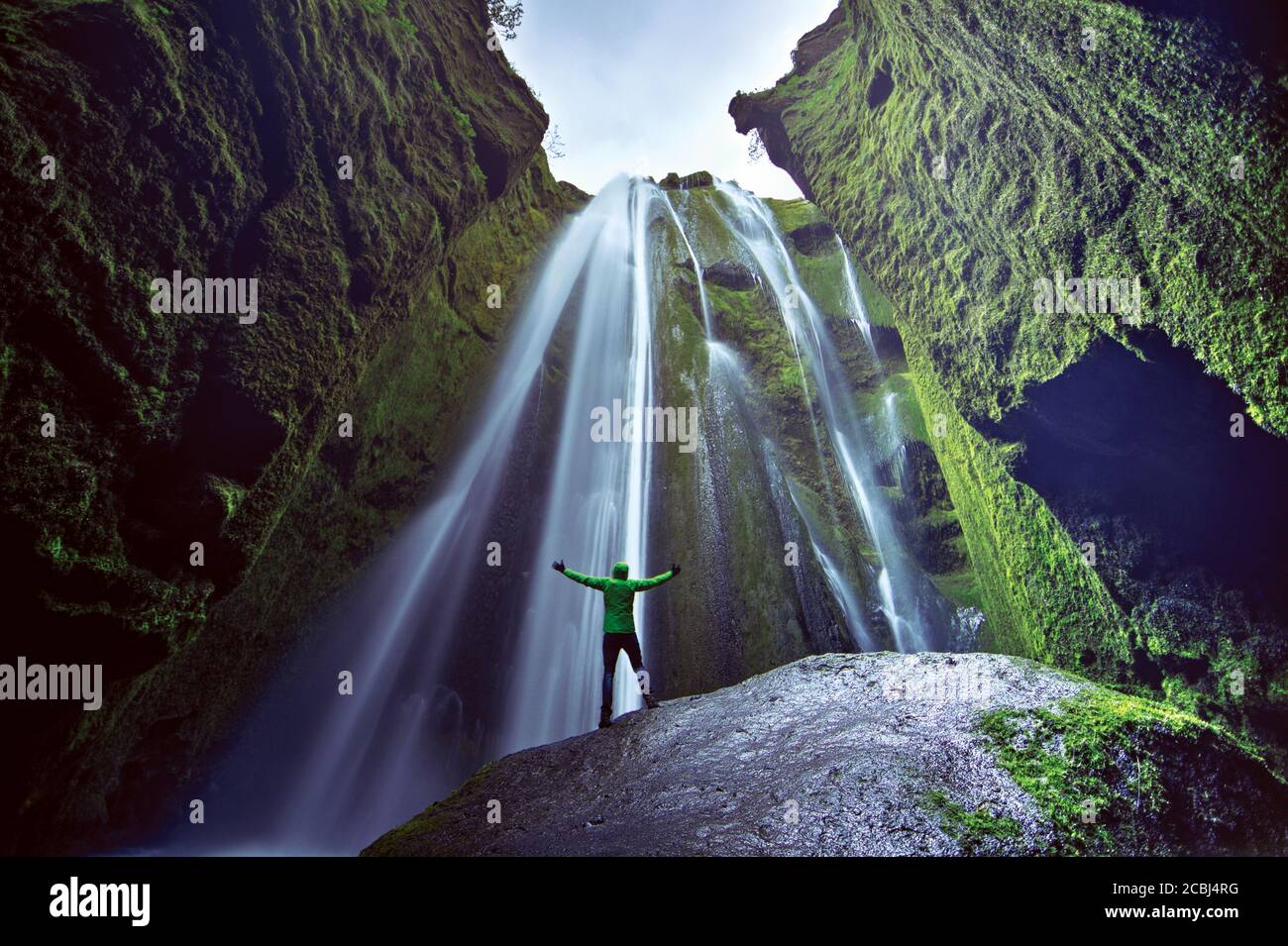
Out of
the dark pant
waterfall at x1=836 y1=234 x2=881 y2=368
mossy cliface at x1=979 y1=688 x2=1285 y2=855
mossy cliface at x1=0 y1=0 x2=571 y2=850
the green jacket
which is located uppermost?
waterfall at x1=836 y1=234 x2=881 y2=368

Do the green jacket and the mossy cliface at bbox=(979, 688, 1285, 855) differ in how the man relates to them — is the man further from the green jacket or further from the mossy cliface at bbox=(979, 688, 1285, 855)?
the mossy cliface at bbox=(979, 688, 1285, 855)

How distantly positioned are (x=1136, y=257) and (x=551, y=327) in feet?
42.4

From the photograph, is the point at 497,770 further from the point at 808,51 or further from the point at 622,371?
the point at 808,51

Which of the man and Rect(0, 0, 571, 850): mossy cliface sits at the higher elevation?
Rect(0, 0, 571, 850): mossy cliface

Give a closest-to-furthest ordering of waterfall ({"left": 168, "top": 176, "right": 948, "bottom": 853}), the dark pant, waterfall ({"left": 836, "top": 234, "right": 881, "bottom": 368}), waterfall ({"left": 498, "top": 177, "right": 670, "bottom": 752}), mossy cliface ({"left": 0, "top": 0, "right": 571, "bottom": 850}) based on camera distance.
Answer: mossy cliface ({"left": 0, "top": 0, "right": 571, "bottom": 850}), the dark pant, waterfall ({"left": 168, "top": 176, "right": 948, "bottom": 853}), waterfall ({"left": 498, "top": 177, "right": 670, "bottom": 752}), waterfall ({"left": 836, "top": 234, "right": 881, "bottom": 368})

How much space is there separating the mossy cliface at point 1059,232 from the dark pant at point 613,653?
6056 millimetres

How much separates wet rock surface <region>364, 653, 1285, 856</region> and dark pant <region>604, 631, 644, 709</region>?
1.14ft

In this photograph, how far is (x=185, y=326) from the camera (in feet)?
17.5

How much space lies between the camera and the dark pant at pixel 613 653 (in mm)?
5750

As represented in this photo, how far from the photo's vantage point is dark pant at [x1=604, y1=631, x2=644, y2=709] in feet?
18.9

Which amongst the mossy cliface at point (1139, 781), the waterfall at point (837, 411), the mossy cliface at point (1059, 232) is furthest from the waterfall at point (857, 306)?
the mossy cliface at point (1139, 781)

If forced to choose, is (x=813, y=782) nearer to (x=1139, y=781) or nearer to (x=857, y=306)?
(x=1139, y=781)

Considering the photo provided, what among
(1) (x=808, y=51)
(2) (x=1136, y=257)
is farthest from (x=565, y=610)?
(1) (x=808, y=51)

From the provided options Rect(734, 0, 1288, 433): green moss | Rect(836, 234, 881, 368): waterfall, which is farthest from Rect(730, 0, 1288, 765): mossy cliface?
Rect(836, 234, 881, 368): waterfall
